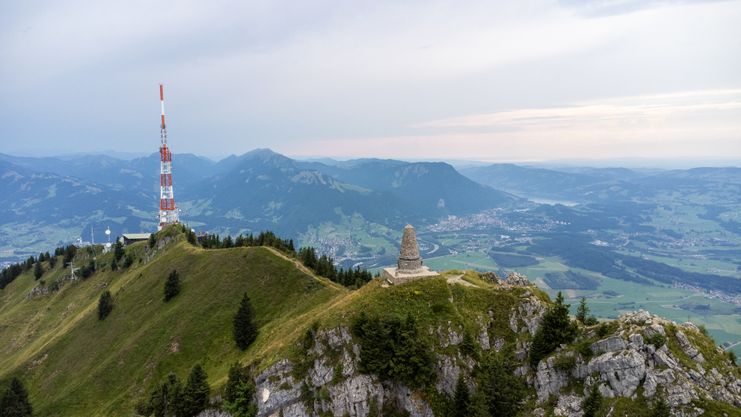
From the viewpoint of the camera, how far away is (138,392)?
76.0m

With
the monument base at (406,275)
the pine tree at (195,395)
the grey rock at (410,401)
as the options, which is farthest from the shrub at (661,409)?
the pine tree at (195,395)

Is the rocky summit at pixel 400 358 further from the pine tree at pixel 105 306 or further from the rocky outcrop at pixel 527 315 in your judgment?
the pine tree at pixel 105 306

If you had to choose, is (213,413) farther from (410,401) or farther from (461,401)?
(461,401)

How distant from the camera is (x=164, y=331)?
283 feet

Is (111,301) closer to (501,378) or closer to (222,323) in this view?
(222,323)

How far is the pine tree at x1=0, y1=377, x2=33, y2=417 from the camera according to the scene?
3113 inches

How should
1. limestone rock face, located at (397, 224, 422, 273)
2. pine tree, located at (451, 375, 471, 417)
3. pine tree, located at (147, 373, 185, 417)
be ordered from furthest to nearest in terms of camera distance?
limestone rock face, located at (397, 224, 422, 273) < pine tree, located at (147, 373, 185, 417) < pine tree, located at (451, 375, 471, 417)

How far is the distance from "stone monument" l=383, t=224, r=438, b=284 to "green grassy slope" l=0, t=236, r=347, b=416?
14128 millimetres

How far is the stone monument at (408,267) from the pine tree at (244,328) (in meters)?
24.5

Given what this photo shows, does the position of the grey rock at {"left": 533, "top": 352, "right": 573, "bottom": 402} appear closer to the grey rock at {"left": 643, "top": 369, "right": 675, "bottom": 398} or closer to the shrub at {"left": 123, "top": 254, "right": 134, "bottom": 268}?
the grey rock at {"left": 643, "top": 369, "right": 675, "bottom": 398}

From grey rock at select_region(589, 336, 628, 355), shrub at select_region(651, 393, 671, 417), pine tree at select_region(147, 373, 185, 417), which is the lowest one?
pine tree at select_region(147, 373, 185, 417)

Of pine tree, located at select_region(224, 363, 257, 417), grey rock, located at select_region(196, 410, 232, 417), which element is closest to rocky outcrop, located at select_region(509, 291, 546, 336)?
pine tree, located at select_region(224, 363, 257, 417)

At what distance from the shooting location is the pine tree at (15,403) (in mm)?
79062

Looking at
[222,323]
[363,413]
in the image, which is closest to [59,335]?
[222,323]
